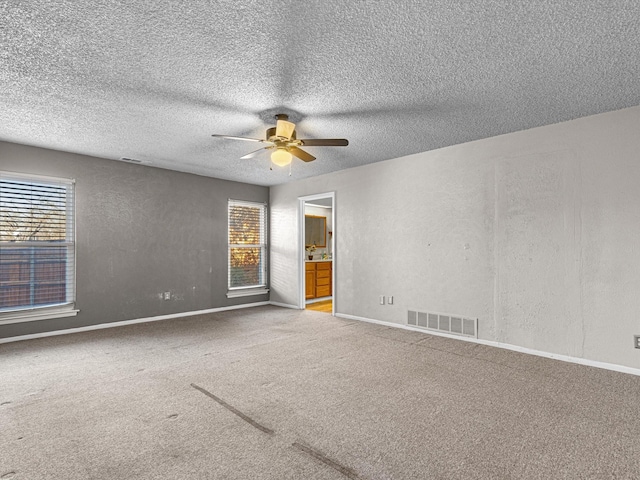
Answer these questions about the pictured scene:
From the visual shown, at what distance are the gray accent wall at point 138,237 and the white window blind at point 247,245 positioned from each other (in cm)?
20

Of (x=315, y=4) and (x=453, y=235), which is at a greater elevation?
(x=315, y=4)

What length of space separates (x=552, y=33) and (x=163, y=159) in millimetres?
4785

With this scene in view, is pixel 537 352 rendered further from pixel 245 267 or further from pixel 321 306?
pixel 245 267

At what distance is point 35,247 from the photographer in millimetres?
4430

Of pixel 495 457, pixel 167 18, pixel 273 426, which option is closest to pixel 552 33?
pixel 167 18

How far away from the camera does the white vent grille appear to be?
167 inches

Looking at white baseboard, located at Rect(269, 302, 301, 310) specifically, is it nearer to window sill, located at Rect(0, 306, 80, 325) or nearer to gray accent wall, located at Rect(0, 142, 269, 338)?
gray accent wall, located at Rect(0, 142, 269, 338)

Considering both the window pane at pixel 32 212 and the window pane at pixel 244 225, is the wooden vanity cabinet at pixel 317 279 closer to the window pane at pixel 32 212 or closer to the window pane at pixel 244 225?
the window pane at pixel 244 225

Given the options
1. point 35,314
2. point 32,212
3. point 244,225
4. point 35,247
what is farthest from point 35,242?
point 244,225

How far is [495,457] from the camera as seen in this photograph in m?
1.90

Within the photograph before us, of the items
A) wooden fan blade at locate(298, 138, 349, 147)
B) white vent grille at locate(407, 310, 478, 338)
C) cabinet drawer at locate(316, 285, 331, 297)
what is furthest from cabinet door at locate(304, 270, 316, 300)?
wooden fan blade at locate(298, 138, 349, 147)

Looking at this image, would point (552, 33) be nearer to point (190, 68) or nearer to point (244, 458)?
point (190, 68)

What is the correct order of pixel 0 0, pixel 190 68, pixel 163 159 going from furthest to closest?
1. pixel 163 159
2. pixel 190 68
3. pixel 0 0

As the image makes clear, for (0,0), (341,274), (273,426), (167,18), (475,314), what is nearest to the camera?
(0,0)
